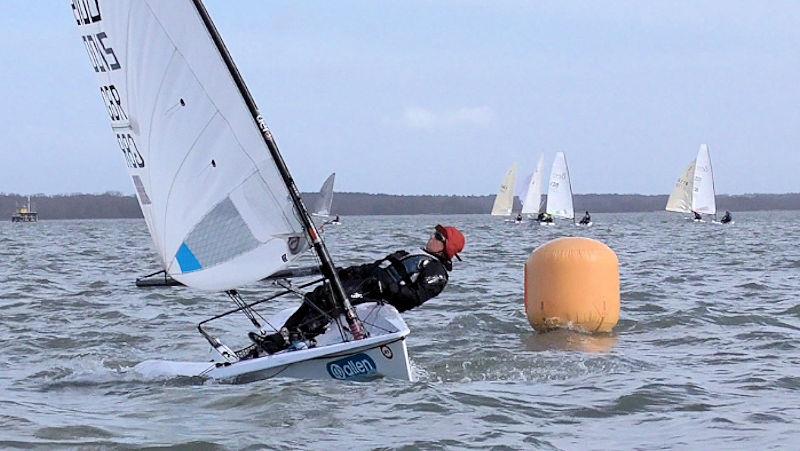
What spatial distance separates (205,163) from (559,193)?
50.3 m

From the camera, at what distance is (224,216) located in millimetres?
8164

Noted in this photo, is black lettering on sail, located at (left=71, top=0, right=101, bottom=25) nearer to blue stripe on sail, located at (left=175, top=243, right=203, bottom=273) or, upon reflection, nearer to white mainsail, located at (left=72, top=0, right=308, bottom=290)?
white mainsail, located at (left=72, top=0, right=308, bottom=290)

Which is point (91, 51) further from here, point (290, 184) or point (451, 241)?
point (451, 241)

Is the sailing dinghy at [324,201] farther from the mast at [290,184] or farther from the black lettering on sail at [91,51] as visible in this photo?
the black lettering on sail at [91,51]

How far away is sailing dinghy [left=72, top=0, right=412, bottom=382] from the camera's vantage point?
7965mm

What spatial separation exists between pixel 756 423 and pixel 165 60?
4.41 metres

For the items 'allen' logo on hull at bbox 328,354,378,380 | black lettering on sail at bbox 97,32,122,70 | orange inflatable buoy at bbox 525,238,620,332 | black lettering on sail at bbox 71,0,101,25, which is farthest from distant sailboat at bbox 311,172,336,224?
orange inflatable buoy at bbox 525,238,620,332

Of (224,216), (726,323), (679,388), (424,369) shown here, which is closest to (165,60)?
(224,216)

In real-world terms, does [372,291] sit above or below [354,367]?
above

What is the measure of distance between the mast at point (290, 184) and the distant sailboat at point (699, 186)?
5036cm

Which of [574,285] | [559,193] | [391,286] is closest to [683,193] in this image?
[559,193]

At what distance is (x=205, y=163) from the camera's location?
814cm

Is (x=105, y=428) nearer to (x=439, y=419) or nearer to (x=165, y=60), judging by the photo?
(x=439, y=419)

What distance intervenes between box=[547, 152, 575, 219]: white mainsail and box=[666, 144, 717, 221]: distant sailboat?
6.04 metres
